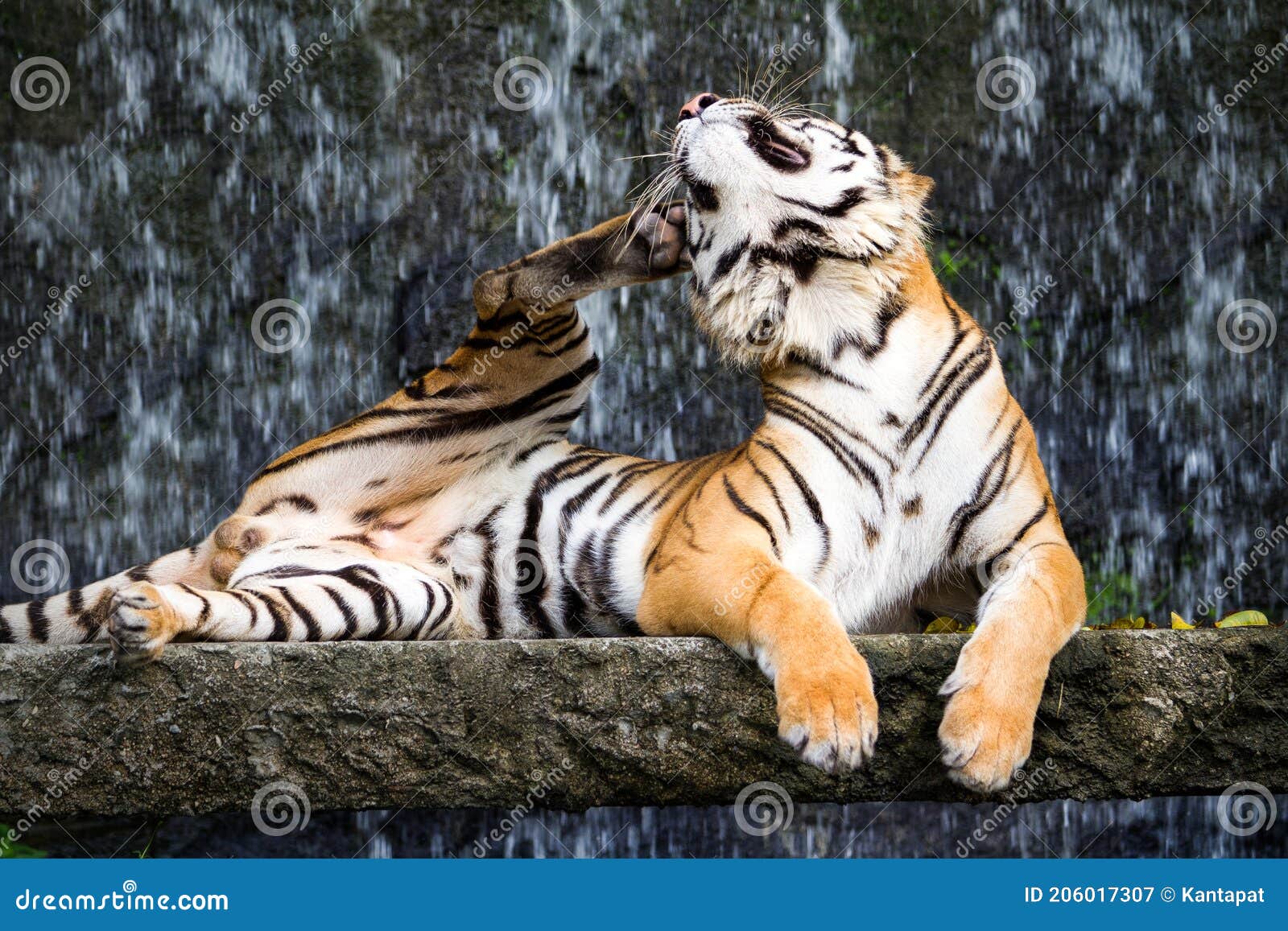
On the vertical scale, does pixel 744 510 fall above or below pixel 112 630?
above

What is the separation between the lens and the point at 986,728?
241 cm

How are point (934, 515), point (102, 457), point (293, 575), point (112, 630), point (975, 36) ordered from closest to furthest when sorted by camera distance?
1. point (112, 630)
2. point (934, 515)
3. point (293, 575)
4. point (102, 457)
5. point (975, 36)

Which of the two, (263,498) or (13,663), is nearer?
(13,663)

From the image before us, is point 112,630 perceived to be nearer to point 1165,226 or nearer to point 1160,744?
point 1160,744

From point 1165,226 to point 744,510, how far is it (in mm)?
4323

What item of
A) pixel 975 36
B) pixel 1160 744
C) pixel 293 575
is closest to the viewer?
pixel 1160 744

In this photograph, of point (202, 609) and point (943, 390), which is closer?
point (202, 609)

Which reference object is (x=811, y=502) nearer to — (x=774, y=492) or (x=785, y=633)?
(x=774, y=492)

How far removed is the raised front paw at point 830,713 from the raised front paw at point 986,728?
0.53 feet

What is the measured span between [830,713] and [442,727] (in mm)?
778

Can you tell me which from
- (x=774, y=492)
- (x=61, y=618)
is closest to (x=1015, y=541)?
(x=774, y=492)

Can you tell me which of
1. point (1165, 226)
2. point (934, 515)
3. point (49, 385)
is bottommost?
point (934, 515)

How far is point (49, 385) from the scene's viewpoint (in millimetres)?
6148

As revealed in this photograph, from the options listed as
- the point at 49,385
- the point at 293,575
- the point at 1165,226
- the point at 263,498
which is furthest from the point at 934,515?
the point at 49,385
